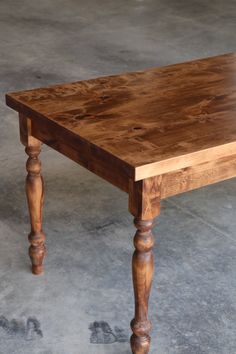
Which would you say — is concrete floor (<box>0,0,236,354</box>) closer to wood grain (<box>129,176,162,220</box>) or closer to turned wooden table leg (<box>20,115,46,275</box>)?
turned wooden table leg (<box>20,115,46,275</box>)

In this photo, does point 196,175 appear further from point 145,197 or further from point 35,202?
point 35,202

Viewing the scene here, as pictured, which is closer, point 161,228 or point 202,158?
point 202,158

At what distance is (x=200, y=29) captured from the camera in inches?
268

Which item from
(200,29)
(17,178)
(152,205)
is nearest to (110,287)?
(152,205)

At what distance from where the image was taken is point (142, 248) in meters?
2.13

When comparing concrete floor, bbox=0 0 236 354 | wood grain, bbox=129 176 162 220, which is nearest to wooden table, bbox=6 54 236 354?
wood grain, bbox=129 176 162 220

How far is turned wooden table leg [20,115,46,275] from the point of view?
2521 millimetres

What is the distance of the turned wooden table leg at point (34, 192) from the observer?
2.52 metres

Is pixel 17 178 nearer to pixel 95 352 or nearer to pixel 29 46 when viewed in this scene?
pixel 95 352

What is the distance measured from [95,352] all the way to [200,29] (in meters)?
4.97

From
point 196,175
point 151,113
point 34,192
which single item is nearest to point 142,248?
point 196,175

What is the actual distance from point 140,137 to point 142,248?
0.35 meters

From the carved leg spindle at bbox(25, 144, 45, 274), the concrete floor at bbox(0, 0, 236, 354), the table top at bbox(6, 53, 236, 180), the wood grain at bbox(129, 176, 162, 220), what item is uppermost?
Result: the table top at bbox(6, 53, 236, 180)

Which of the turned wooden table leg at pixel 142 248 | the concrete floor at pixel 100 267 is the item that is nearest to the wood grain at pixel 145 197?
the turned wooden table leg at pixel 142 248
